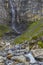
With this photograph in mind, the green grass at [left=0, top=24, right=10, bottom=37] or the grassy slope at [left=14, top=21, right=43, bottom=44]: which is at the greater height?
the grassy slope at [left=14, top=21, right=43, bottom=44]

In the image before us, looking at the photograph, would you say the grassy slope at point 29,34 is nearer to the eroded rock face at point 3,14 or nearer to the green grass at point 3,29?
the green grass at point 3,29

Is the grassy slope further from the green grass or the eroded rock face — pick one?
the eroded rock face

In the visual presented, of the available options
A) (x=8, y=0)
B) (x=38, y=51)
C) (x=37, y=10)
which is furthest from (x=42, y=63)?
(x=8, y=0)

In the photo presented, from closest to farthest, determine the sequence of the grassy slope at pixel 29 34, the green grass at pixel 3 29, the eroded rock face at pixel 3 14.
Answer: the grassy slope at pixel 29 34 → the green grass at pixel 3 29 → the eroded rock face at pixel 3 14

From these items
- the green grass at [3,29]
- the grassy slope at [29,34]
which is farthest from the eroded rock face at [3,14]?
the grassy slope at [29,34]

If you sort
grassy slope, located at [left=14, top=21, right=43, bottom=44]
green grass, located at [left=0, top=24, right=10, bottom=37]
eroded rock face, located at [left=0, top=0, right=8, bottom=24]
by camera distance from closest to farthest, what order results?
grassy slope, located at [left=14, top=21, right=43, bottom=44] → green grass, located at [left=0, top=24, right=10, bottom=37] → eroded rock face, located at [left=0, top=0, right=8, bottom=24]

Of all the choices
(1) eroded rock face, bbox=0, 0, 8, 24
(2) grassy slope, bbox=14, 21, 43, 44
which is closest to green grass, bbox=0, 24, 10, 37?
(1) eroded rock face, bbox=0, 0, 8, 24

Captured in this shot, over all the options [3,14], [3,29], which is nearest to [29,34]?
[3,29]

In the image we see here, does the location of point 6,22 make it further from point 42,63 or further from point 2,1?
point 42,63

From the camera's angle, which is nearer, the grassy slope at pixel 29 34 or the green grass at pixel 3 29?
the grassy slope at pixel 29 34

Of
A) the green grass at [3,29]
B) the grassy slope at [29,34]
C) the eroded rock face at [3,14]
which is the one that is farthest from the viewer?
the eroded rock face at [3,14]

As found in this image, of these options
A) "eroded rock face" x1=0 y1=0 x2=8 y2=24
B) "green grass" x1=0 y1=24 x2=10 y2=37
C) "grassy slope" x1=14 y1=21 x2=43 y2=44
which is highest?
"eroded rock face" x1=0 y1=0 x2=8 y2=24

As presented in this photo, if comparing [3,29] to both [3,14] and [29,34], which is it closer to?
[3,14]
